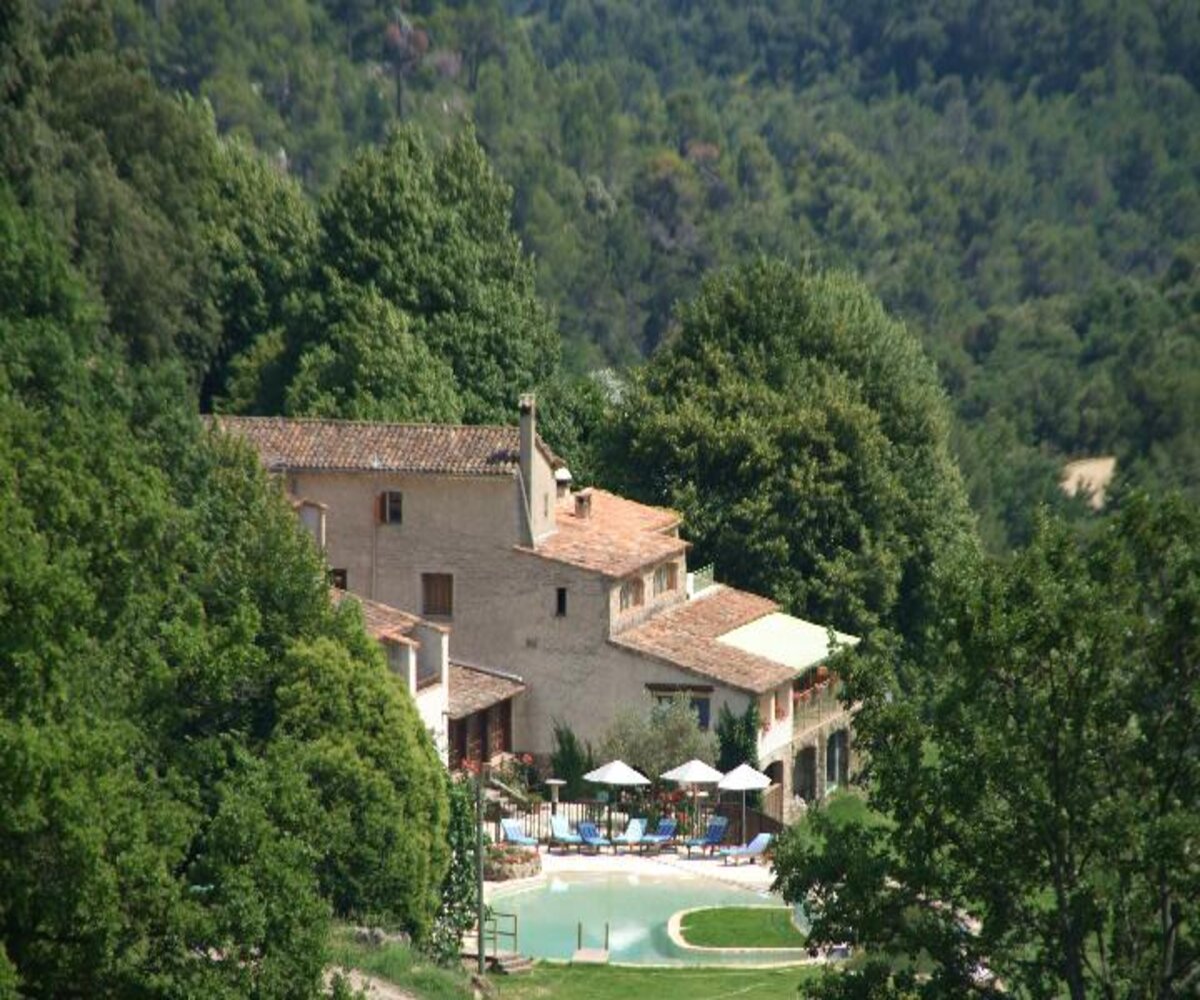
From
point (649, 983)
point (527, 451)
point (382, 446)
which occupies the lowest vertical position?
point (649, 983)

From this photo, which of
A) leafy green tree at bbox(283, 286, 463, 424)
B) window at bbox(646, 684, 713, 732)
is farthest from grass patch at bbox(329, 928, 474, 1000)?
leafy green tree at bbox(283, 286, 463, 424)

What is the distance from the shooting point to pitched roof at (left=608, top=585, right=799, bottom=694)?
65375mm

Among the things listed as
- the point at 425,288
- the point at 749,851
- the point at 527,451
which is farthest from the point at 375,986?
the point at 425,288

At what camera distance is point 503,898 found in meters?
A: 57.5

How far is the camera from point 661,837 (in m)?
61.8

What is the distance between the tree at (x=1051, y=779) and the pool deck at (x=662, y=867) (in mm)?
20370

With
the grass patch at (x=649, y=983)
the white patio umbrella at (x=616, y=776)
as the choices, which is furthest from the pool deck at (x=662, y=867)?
the grass patch at (x=649, y=983)

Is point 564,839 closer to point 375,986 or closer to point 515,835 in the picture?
point 515,835

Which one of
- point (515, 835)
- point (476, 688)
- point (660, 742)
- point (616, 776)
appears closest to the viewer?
point (515, 835)

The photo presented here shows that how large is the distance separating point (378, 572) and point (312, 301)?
17.0m

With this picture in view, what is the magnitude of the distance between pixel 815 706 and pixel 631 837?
A: 24.8 feet

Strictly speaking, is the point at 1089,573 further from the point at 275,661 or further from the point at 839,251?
the point at 839,251

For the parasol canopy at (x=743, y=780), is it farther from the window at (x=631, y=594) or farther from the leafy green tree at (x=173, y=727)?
the leafy green tree at (x=173, y=727)

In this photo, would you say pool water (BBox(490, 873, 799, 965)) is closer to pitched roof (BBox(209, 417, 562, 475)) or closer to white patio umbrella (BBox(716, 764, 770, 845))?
white patio umbrella (BBox(716, 764, 770, 845))
